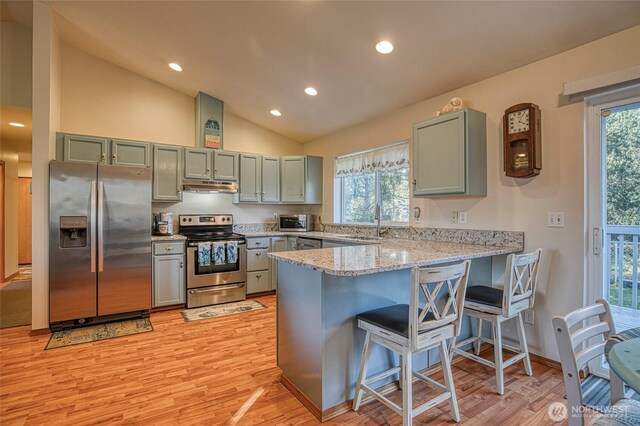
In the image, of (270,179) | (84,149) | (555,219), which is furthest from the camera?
(270,179)

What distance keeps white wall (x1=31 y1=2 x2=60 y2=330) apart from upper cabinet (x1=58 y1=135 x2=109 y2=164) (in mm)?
338

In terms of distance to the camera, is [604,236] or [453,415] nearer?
[453,415]

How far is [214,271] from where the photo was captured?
4.12 metres

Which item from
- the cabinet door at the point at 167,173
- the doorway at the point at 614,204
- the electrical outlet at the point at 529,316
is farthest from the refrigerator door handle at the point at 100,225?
the doorway at the point at 614,204

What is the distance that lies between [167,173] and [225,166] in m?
0.77

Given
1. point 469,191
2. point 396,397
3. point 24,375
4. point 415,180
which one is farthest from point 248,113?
point 396,397

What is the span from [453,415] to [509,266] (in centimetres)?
97

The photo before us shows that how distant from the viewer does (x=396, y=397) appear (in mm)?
2070

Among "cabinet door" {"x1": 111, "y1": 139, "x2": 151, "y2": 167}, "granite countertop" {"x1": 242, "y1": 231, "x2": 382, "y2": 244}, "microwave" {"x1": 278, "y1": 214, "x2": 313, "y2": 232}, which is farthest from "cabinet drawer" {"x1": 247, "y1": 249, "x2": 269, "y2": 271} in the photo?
"cabinet door" {"x1": 111, "y1": 139, "x2": 151, "y2": 167}

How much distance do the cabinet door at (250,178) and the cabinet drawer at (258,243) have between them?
653 mm

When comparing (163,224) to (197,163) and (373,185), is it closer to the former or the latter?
(197,163)

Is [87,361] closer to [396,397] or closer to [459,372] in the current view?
[396,397]

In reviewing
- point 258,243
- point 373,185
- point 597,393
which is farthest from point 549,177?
point 258,243

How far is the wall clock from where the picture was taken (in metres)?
2.48
